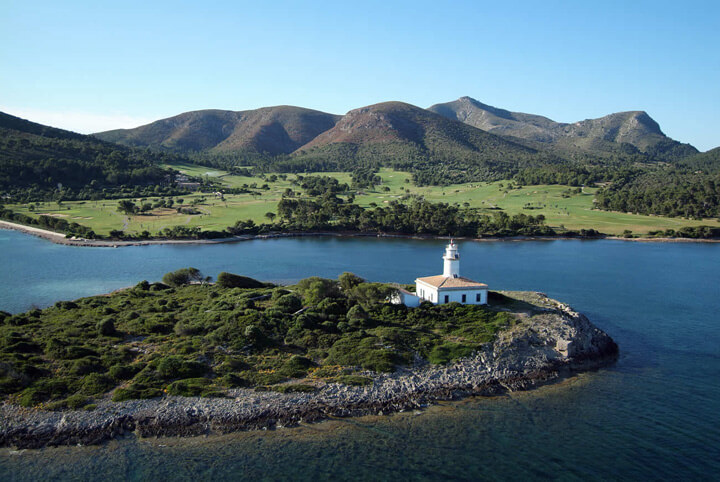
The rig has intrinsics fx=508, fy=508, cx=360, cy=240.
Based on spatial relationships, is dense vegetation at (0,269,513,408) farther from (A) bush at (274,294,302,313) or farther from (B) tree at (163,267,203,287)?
(B) tree at (163,267,203,287)

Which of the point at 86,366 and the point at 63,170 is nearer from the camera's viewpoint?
the point at 86,366

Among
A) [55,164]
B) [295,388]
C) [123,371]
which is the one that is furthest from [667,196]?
[55,164]

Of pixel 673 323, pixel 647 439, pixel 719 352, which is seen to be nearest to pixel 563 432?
pixel 647 439

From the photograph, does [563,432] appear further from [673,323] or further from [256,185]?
[256,185]

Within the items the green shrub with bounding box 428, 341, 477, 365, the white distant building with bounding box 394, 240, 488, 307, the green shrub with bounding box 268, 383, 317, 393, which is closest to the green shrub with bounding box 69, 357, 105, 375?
the green shrub with bounding box 268, 383, 317, 393

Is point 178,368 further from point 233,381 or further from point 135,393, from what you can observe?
point 233,381
